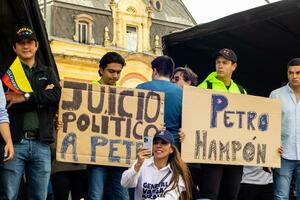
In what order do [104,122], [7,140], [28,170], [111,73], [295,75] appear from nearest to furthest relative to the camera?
[7,140]
[28,170]
[104,122]
[111,73]
[295,75]

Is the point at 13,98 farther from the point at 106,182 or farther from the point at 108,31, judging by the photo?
the point at 108,31

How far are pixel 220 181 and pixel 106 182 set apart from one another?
3.52 feet

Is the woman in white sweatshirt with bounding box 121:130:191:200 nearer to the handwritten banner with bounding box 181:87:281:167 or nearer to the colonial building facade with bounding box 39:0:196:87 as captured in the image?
the handwritten banner with bounding box 181:87:281:167

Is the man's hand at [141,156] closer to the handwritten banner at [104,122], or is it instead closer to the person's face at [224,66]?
the handwritten banner at [104,122]

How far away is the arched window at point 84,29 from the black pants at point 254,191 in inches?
900

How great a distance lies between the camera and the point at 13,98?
199 inches

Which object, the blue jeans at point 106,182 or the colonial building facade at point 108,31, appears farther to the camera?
the colonial building facade at point 108,31

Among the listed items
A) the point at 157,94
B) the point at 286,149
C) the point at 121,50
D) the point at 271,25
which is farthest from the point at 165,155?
the point at 121,50

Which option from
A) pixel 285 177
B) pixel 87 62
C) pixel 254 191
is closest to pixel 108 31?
pixel 87 62

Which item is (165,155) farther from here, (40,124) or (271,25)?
(271,25)

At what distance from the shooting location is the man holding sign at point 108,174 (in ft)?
18.1

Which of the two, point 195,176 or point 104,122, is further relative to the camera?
point 195,176

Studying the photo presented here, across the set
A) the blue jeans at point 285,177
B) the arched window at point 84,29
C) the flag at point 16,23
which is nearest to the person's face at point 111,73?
the flag at point 16,23

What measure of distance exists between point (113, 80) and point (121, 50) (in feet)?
80.6
